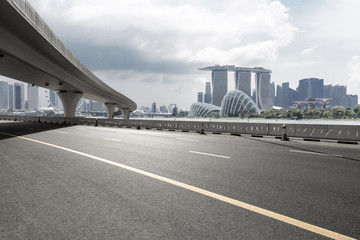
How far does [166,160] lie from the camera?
6973mm

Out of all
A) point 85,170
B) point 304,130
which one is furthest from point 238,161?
point 304,130

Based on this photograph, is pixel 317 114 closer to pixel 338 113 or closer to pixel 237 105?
pixel 338 113

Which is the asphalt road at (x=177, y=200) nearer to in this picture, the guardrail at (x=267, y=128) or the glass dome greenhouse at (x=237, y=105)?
the guardrail at (x=267, y=128)

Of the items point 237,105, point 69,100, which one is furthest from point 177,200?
point 237,105

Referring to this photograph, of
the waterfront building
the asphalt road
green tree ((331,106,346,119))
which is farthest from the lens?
the waterfront building

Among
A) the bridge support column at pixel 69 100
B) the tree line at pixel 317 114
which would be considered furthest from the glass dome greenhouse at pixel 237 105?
the bridge support column at pixel 69 100

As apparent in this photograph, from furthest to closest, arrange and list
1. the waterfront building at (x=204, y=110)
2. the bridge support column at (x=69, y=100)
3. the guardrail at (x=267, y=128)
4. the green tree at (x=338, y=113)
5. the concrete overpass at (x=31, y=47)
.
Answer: the waterfront building at (x=204, y=110) → the green tree at (x=338, y=113) → the bridge support column at (x=69, y=100) → the guardrail at (x=267, y=128) → the concrete overpass at (x=31, y=47)

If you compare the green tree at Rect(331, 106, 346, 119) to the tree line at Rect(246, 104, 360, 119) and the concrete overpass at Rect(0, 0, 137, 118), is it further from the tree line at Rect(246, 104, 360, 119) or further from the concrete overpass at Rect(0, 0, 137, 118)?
the concrete overpass at Rect(0, 0, 137, 118)

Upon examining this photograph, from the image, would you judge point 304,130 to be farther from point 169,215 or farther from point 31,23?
point 31,23

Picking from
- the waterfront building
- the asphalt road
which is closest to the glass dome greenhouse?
the waterfront building

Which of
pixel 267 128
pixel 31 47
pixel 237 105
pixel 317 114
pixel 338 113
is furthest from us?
pixel 317 114

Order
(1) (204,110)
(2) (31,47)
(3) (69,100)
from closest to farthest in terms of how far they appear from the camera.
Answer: (2) (31,47), (3) (69,100), (1) (204,110)

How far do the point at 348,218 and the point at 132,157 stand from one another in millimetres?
5840

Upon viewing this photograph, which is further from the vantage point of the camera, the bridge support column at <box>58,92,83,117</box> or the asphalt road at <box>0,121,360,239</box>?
the bridge support column at <box>58,92,83,117</box>
